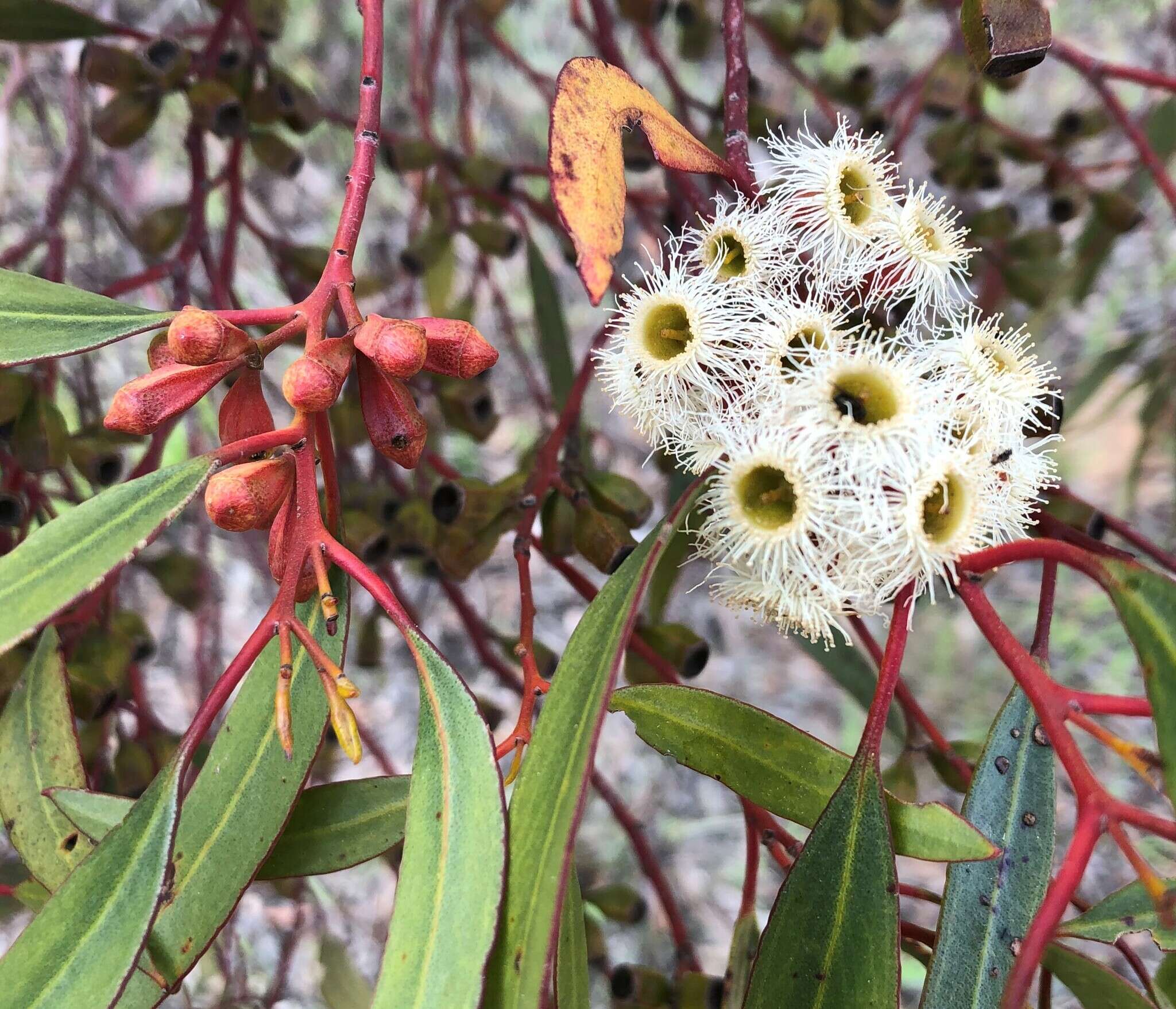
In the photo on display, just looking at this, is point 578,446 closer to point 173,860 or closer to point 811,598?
point 811,598

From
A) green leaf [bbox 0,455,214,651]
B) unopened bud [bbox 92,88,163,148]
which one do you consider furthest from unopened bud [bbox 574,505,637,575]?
unopened bud [bbox 92,88,163,148]

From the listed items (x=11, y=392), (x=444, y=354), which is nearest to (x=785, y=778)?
(x=444, y=354)

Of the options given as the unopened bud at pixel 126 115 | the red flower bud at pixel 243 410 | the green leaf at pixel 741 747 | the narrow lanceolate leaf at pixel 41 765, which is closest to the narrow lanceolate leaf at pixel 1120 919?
the green leaf at pixel 741 747

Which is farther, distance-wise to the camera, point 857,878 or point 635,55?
point 635,55

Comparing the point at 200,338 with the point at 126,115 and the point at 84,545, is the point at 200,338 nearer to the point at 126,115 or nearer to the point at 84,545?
the point at 84,545

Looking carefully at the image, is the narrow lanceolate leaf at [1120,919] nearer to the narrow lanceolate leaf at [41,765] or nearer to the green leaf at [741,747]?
the green leaf at [741,747]

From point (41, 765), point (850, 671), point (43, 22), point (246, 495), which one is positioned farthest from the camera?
point (850, 671)

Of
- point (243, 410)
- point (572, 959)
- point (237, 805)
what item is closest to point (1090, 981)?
point (572, 959)

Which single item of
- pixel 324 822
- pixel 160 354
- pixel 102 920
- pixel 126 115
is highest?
pixel 126 115
